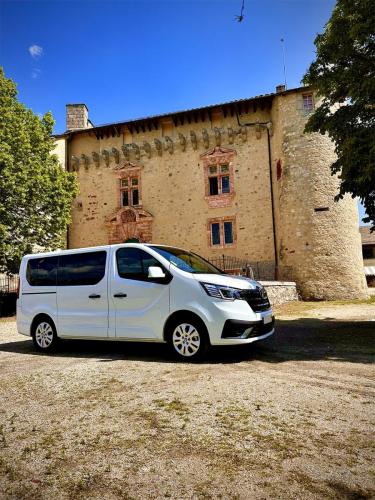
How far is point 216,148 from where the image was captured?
71.1 feet

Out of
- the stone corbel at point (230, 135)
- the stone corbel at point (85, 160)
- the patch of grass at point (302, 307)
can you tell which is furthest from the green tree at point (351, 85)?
the stone corbel at point (85, 160)

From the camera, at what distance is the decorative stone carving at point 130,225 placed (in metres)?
22.5

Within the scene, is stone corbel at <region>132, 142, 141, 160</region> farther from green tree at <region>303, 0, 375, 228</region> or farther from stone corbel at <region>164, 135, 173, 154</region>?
green tree at <region>303, 0, 375, 228</region>

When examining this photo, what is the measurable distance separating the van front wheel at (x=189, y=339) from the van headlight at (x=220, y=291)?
1.64ft

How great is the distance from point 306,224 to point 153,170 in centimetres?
1032

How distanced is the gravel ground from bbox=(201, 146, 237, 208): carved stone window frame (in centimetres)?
1649

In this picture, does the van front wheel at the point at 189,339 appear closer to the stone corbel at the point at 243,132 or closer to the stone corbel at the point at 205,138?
the stone corbel at the point at 243,132

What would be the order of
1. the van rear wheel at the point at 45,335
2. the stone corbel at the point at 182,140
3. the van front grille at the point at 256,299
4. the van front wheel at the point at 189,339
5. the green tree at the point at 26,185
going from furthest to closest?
the stone corbel at the point at 182,140 < the green tree at the point at 26,185 < the van rear wheel at the point at 45,335 < the van front grille at the point at 256,299 < the van front wheel at the point at 189,339

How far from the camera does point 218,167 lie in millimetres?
21719

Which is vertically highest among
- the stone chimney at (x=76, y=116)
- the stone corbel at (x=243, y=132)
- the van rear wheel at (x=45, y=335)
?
the stone chimney at (x=76, y=116)

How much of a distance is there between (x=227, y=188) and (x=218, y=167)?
147 centimetres

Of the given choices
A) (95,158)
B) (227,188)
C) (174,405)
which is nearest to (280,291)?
(227,188)

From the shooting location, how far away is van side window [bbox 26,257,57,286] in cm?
679

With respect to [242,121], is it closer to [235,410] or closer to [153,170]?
[153,170]
